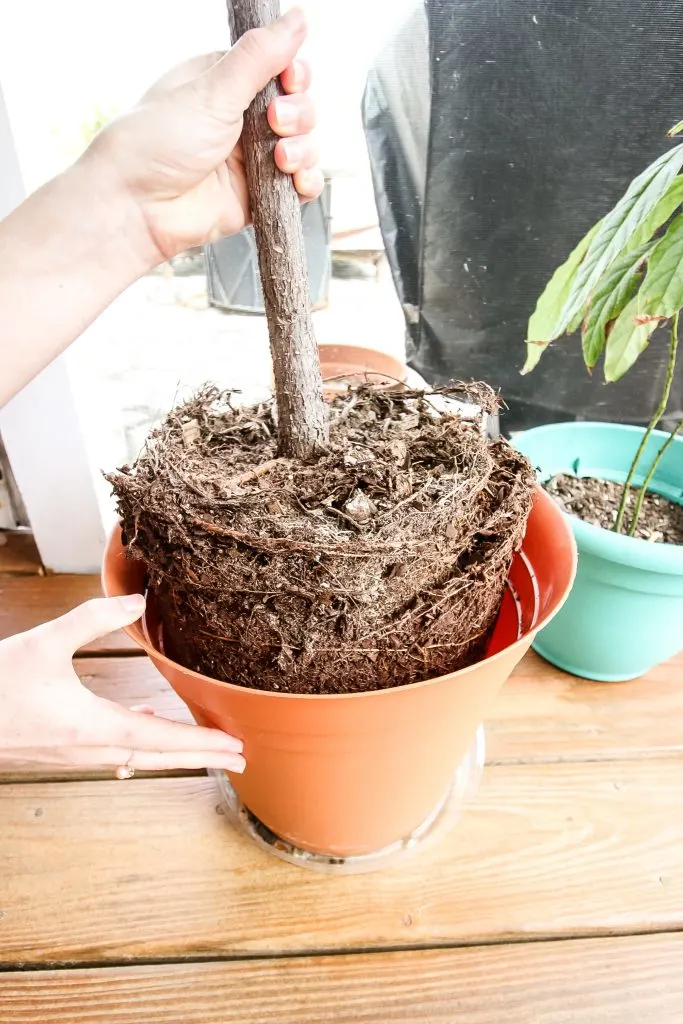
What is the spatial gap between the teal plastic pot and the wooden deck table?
103mm

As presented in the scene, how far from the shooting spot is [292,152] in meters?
0.55

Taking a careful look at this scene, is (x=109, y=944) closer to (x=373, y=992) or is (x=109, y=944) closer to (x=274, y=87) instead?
(x=373, y=992)

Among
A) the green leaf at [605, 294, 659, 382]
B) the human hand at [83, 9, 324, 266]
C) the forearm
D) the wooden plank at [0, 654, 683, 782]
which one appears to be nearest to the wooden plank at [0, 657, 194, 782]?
the wooden plank at [0, 654, 683, 782]

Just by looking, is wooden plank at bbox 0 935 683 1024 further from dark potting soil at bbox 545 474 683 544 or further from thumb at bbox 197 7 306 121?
thumb at bbox 197 7 306 121

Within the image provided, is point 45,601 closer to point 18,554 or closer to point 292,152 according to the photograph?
point 18,554

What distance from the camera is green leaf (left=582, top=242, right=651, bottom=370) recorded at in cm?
71

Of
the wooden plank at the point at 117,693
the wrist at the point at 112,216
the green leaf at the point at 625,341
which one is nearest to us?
the wrist at the point at 112,216

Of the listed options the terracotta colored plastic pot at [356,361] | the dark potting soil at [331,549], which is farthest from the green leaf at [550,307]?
the terracotta colored plastic pot at [356,361]

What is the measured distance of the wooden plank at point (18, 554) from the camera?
1.13 meters

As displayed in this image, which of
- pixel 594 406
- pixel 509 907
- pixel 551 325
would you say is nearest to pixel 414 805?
pixel 509 907

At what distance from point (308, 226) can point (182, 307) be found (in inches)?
11.3

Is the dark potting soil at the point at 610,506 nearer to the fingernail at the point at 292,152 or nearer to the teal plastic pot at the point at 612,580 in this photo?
the teal plastic pot at the point at 612,580

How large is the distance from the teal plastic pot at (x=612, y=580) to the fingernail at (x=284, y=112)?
0.53 m

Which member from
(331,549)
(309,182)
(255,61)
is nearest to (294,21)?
(255,61)
